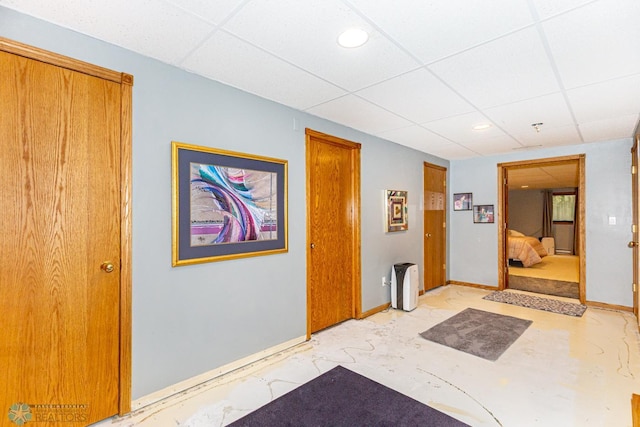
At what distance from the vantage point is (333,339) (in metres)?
3.24

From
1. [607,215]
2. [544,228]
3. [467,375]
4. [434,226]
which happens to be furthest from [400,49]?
[544,228]

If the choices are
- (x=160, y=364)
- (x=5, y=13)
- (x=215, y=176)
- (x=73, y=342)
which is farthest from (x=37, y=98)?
(x=160, y=364)

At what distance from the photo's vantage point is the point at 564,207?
10.3 metres

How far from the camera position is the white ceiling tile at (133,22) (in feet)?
5.22

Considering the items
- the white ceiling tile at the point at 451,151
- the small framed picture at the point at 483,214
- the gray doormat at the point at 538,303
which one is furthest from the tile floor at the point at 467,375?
the white ceiling tile at the point at 451,151

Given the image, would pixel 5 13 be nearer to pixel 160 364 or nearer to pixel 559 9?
pixel 160 364

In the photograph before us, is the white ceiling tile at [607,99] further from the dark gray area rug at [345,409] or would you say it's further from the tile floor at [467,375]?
the dark gray area rug at [345,409]

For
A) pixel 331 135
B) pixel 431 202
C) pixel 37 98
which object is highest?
pixel 331 135

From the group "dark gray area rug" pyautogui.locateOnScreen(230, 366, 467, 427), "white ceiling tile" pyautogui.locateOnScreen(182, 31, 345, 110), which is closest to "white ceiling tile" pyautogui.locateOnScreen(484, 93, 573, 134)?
"white ceiling tile" pyautogui.locateOnScreen(182, 31, 345, 110)

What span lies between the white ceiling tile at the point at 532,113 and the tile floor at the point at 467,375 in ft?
7.70

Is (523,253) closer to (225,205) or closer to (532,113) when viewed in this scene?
(532,113)

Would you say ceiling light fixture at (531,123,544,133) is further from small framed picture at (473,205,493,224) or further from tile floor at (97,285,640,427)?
tile floor at (97,285,640,427)

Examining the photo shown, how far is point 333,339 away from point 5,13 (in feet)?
11.1

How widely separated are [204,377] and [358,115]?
2.80 metres
